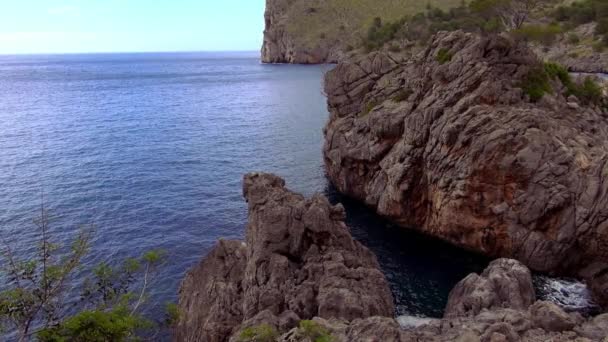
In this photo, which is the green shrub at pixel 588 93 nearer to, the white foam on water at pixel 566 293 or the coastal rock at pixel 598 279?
the coastal rock at pixel 598 279

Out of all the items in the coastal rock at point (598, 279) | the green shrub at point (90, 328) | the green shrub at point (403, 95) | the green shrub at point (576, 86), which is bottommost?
the coastal rock at point (598, 279)

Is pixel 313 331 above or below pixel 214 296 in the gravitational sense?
above

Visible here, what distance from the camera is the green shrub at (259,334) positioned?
82.9 ft

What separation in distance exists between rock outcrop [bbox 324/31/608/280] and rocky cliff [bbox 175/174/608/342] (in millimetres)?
11073

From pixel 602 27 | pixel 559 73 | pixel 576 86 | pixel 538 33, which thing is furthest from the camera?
pixel 602 27

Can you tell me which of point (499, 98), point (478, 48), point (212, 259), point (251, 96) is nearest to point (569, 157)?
point (499, 98)

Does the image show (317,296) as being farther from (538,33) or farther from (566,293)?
(538,33)

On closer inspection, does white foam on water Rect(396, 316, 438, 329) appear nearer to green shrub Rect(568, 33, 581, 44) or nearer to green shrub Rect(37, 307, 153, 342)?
green shrub Rect(37, 307, 153, 342)

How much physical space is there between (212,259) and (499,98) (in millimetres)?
32559

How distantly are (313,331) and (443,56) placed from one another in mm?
42597

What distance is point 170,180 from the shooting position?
232 ft

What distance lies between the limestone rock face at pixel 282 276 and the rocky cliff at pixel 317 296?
0.23ft

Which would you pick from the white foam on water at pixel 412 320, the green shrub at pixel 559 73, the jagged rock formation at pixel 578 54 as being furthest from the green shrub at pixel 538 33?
the white foam on water at pixel 412 320

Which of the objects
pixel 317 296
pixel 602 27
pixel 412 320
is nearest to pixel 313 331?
pixel 317 296
